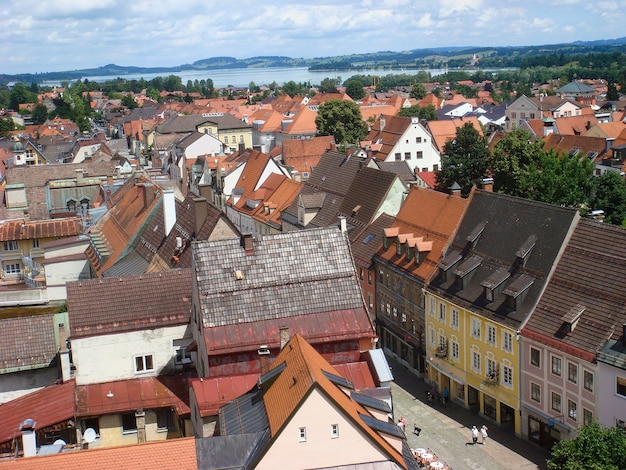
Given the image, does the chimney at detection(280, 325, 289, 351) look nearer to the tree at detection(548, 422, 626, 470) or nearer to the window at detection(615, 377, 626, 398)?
the tree at detection(548, 422, 626, 470)

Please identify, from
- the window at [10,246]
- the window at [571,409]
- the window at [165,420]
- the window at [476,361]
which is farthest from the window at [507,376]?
the window at [10,246]

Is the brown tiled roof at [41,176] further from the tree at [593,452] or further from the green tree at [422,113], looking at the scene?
the green tree at [422,113]

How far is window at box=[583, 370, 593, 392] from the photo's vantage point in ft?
122

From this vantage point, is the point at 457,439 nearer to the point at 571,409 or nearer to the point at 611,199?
the point at 571,409

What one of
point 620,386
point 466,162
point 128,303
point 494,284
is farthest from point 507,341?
point 466,162

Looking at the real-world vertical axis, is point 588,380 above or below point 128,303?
below

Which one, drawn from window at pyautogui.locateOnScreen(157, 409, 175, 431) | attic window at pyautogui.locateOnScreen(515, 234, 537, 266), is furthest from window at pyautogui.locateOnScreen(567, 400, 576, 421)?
window at pyautogui.locateOnScreen(157, 409, 175, 431)

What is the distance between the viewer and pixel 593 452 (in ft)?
102

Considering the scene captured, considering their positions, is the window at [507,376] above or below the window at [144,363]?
below

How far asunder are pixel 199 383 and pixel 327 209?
35.4 m

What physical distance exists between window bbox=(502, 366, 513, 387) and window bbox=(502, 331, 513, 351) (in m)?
1.06

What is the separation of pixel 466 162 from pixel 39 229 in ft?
126

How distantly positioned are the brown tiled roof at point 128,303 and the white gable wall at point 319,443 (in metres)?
11.9

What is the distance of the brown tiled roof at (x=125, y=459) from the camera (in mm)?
23344
